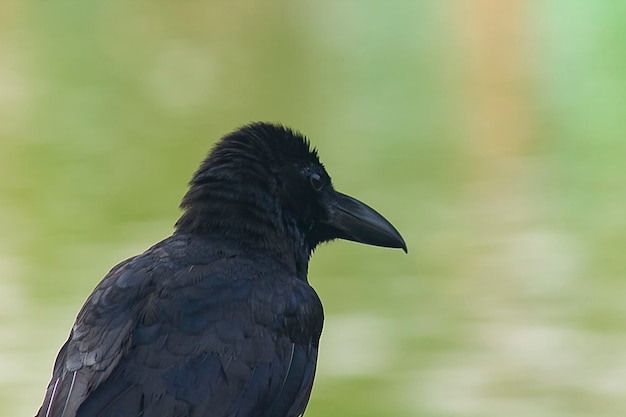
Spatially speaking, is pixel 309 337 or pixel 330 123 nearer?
pixel 309 337

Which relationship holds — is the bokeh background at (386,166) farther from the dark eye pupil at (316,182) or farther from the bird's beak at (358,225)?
the dark eye pupil at (316,182)

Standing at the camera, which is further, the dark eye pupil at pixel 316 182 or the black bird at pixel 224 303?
the dark eye pupil at pixel 316 182

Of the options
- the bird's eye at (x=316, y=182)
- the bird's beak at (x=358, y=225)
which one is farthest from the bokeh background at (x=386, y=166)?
the bird's eye at (x=316, y=182)

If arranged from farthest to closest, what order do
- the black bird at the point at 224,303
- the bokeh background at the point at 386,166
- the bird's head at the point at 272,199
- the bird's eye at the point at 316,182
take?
the bokeh background at the point at 386,166, the bird's eye at the point at 316,182, the bird's head at the point at 272,199, the black bird at the point at 224,303

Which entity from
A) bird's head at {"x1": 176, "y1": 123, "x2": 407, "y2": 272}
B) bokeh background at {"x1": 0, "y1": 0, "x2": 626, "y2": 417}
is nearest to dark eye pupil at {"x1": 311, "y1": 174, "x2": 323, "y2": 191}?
bird's head at {"x1": 176, "y1": 123, "x2": 407, "y2": 272}

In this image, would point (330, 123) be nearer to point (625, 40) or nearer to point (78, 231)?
point (78, 231)

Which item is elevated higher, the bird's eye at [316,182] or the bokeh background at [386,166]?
the bokeh background at [386,166]

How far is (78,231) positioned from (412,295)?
2.86 metres

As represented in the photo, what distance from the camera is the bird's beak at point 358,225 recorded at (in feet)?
14.1

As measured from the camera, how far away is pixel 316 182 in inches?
168

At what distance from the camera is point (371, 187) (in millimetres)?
10344

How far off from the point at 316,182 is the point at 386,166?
666 centimetres

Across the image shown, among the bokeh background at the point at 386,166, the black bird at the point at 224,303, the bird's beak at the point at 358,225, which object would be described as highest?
the bokeh background at the point at 386,166

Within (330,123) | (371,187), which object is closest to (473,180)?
(371,187)
